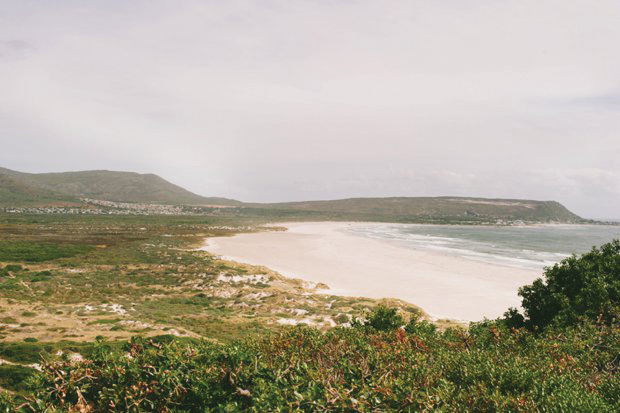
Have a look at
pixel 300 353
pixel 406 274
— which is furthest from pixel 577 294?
pixel 406 274

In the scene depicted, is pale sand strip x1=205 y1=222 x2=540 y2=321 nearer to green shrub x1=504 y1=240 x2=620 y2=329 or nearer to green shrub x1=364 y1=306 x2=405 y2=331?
green shrub x1=504 y1=240 x2=620 y2=329

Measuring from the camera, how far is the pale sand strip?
32031 mm

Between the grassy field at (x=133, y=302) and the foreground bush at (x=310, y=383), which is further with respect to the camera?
the grassy field at (x=133, y=302)

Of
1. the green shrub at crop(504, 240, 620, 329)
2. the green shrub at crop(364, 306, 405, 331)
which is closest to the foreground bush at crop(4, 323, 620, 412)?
the green shrub at crop(364, 306, 405, 331)

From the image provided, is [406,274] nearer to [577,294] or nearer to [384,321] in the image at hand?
[577,294]

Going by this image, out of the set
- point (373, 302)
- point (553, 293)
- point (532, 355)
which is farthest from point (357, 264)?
point (532, 355)

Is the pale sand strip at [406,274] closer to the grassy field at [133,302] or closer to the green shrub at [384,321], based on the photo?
the grassy field at [133,302]

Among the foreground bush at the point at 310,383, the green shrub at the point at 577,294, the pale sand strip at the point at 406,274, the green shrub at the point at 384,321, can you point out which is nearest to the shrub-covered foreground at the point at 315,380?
the foreground bush at the point at 310,383

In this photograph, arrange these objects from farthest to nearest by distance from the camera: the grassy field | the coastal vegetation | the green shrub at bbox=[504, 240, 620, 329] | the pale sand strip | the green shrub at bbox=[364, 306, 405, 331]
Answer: the pale sand strip
the grassy field
the green shrub at bbox=[364, 306, 405, 331]
the green shrub at bbox=[504, 240, 620, 329]
the coastal vegetation

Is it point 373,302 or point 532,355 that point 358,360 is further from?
point 373,302

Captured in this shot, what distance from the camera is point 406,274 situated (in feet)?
145

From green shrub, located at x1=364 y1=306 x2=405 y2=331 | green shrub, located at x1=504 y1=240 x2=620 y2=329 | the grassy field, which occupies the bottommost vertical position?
the grassy field

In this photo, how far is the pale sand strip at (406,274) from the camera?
32031 millimetres

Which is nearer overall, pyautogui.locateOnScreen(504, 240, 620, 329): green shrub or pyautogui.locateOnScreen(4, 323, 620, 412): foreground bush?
pyautogui.locateOnScreen(4, 323, 620, 412): foreground bush
